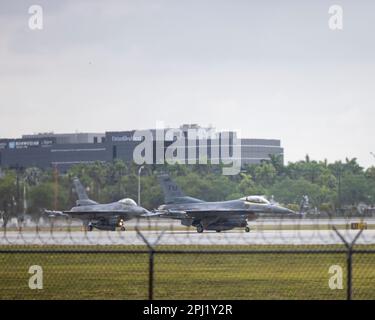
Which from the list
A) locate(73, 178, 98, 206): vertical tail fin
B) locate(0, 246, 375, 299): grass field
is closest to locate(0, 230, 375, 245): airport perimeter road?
locate(0, 246, 375, 299): grass field

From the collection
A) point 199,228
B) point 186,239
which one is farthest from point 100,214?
point 186,239

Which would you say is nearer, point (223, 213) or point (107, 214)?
point (223, 213)

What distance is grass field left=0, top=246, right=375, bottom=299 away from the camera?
81.4 ft

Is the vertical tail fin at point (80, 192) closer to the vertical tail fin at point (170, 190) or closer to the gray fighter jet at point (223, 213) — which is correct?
the vertical tail fin at point (170, 190)

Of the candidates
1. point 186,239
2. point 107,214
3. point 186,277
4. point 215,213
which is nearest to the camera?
point 186,277

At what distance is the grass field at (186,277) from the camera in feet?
81.4

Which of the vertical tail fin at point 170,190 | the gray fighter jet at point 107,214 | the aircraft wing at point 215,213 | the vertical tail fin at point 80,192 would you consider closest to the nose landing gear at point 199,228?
the aircraft wing at point 215,213

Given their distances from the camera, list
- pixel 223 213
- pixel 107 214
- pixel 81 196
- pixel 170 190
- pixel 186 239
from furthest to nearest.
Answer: pixel 170 190, pixel 81 196, pixel 107 214, pixel 223 213, pixel 186 239

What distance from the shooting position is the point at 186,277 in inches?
1125

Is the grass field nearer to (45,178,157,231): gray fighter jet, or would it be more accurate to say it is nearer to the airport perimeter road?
the airport perimeter road

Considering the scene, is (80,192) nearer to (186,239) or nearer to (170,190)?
(170,190)
